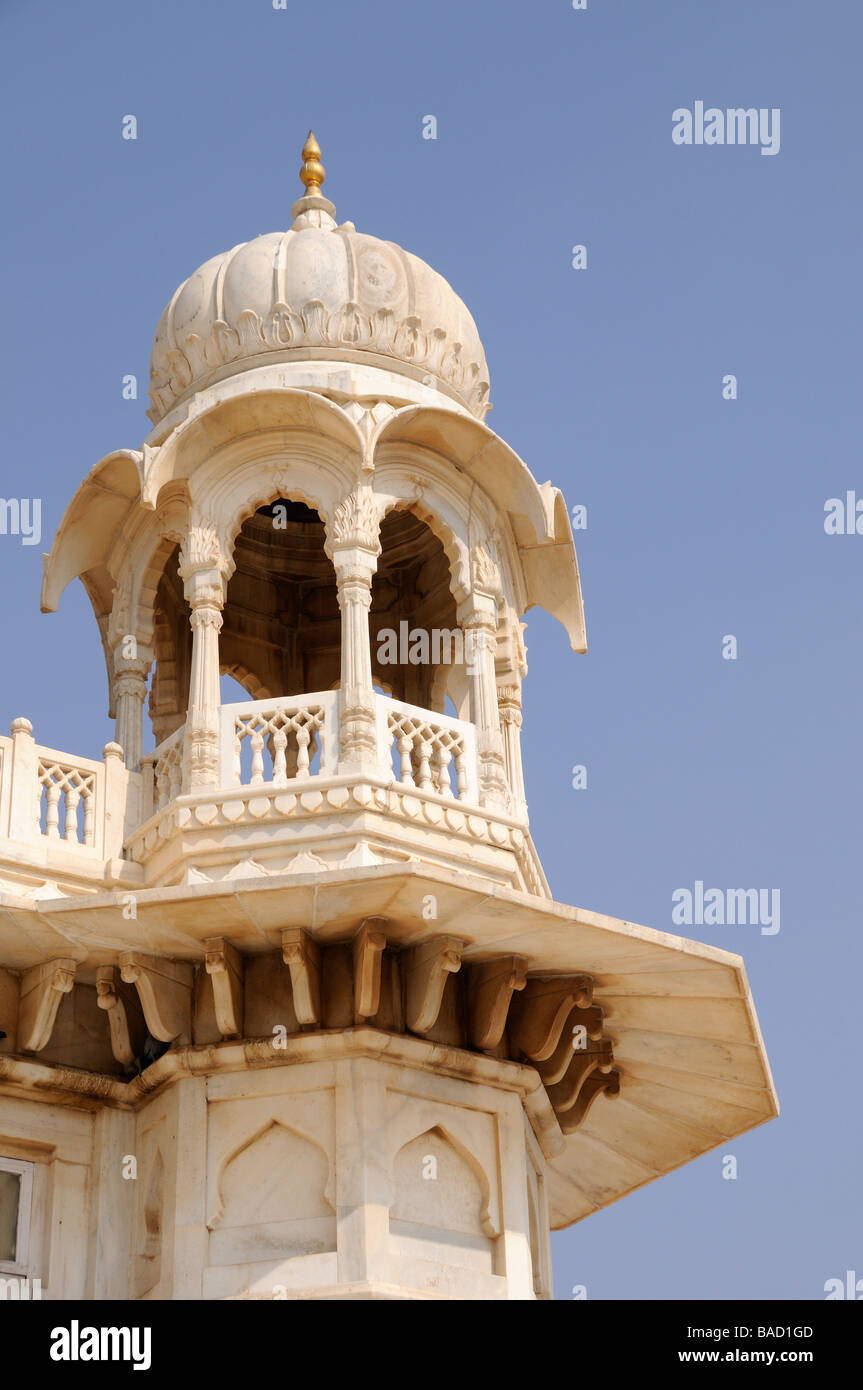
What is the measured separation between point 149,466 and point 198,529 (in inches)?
20.4

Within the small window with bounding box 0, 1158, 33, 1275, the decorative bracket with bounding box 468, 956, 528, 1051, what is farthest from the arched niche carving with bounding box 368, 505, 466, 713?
the small window with bounding box 0, 1158, 33, 1275

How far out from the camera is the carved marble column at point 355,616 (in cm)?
1442

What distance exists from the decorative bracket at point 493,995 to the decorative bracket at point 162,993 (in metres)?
1.69

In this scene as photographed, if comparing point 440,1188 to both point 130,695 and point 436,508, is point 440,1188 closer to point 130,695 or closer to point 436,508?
point 130,695

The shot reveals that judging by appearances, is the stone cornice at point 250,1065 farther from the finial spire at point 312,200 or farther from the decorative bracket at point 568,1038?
the finial spire at point 312,200

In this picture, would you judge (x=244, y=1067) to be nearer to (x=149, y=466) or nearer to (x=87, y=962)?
(x=87, y=962)

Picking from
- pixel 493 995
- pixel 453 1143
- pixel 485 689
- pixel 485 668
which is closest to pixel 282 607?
pixel 485 668

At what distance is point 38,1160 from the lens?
13.7 meters

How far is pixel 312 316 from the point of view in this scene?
16125 mm

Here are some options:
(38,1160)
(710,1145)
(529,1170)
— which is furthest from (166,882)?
(710,1145)

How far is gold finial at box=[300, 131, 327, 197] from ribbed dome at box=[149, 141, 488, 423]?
0.83 m

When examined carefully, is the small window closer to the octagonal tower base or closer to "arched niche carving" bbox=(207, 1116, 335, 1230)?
the octagonal tower base

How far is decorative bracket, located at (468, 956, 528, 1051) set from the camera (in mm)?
13734
